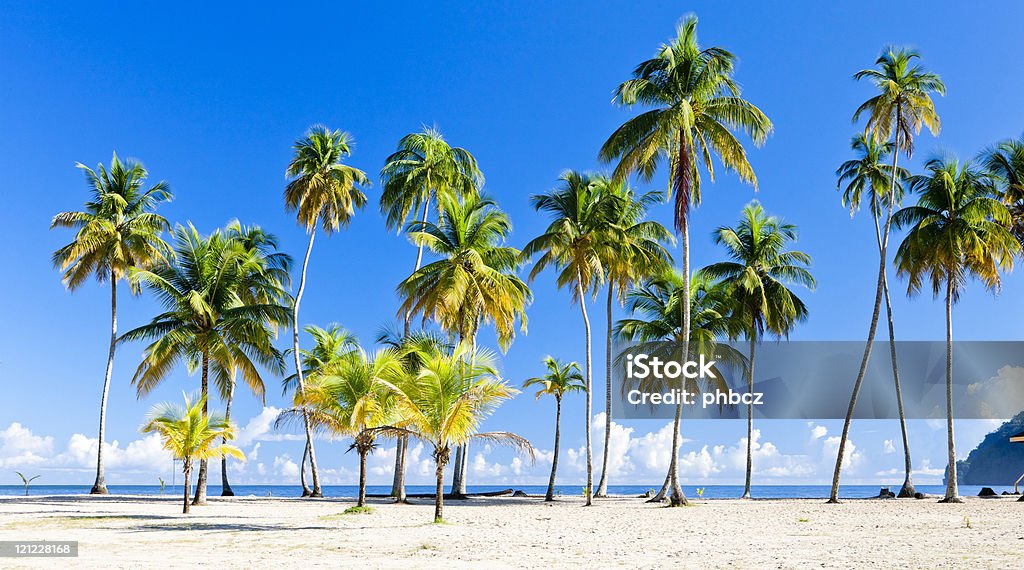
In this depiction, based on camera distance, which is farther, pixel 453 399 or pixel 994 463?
pixel 994 463

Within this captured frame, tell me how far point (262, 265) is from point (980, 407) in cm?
3818

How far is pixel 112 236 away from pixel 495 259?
550 inches

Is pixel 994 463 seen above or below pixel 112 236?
below

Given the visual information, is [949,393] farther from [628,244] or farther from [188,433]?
[188,433]

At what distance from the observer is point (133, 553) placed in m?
12.5

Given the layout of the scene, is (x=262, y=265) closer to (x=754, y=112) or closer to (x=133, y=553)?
(x=754, y=112)

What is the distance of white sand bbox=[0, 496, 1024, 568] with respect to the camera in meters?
11.4

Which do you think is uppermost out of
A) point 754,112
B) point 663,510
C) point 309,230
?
point 754,112

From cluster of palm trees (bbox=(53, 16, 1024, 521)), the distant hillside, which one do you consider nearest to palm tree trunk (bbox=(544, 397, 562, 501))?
cluster of palm trees (bbox=(53, 16, 1024, 521))

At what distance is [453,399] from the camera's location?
17531mm

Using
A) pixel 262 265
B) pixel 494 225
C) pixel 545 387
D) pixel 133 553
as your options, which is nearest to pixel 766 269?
pixel 545 387

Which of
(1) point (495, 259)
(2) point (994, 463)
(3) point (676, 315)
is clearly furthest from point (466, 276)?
(2) point (994, 463)

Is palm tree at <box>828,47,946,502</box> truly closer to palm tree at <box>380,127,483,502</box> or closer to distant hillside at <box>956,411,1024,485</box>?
palm tree at <box>380,127,483,502</box>

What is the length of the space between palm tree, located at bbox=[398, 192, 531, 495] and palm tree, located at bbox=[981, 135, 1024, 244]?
52.9ft
